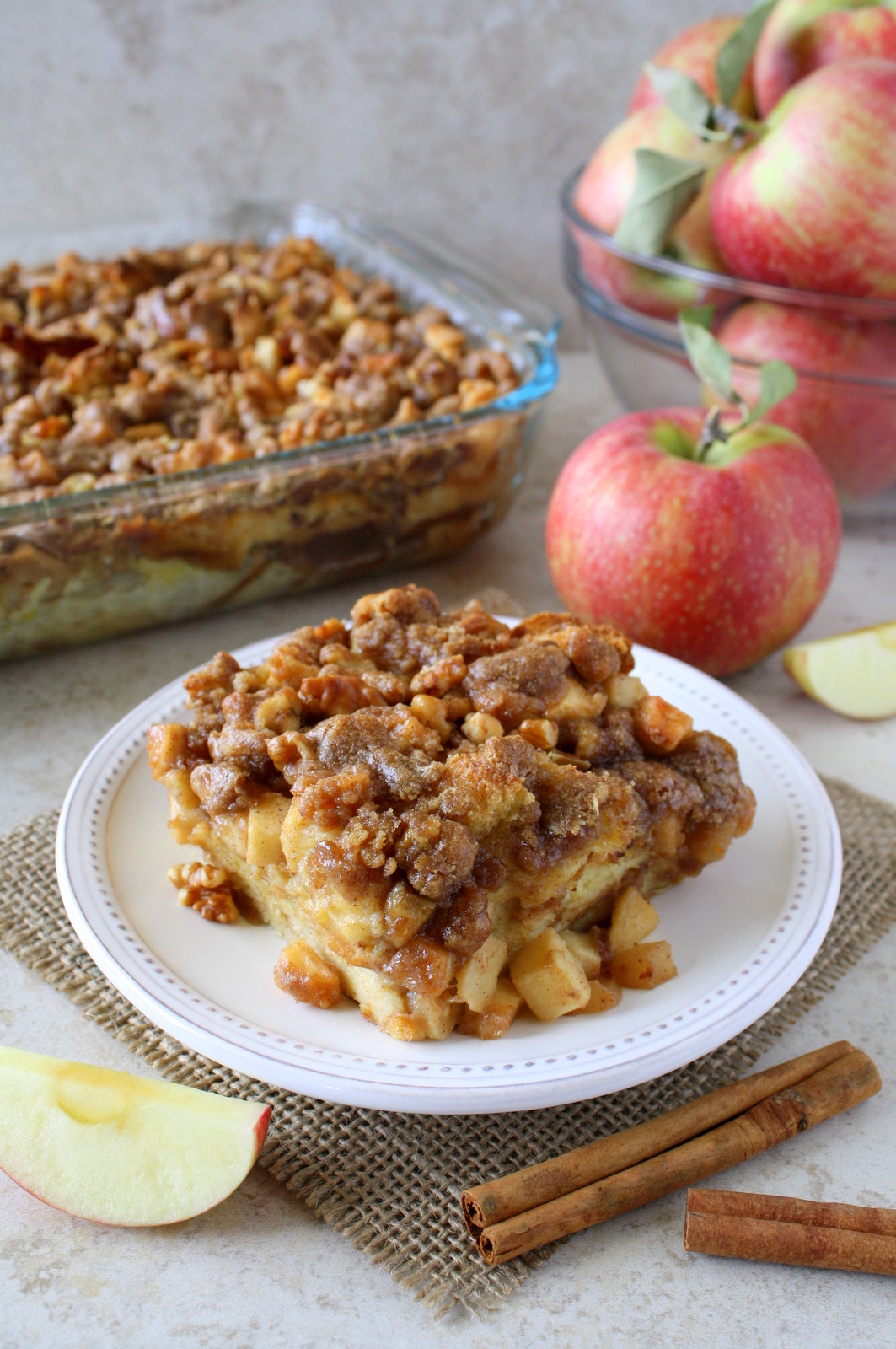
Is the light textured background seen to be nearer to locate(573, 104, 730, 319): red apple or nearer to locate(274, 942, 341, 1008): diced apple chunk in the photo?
locate(573, 104, 730, 319): red apple

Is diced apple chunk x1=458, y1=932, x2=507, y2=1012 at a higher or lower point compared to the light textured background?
lower

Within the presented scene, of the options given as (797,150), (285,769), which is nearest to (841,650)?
(797,150)

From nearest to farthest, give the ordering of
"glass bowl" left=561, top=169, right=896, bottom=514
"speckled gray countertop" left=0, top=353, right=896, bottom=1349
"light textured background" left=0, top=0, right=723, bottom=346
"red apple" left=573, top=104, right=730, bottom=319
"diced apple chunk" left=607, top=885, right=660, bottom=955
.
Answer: "speckled gray countertop" left=0, top=353, right=896, bottom=1349 < "diced apple chunk" left=607, top=885, right=660, bottom=955 < "glass bowl" left=561, top=169, right=896, bottom=514 < "red apple" left=573, top=104, right=730, bottom=319 < "light textured background" left=0, top=0, right=723, bottom=346

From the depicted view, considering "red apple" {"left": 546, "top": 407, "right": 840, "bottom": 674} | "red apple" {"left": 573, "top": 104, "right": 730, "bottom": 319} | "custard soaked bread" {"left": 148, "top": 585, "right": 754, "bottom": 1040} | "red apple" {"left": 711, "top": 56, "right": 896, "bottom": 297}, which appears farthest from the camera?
"red apple" {"left": 573, "top": 104, "right": 730, "bottom": 319}

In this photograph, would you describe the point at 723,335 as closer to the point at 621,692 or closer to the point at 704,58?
the point at 704,58

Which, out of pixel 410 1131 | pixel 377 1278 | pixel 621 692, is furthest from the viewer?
pixel 621 692

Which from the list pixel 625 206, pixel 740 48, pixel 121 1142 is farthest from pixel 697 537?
pixel 121 1142

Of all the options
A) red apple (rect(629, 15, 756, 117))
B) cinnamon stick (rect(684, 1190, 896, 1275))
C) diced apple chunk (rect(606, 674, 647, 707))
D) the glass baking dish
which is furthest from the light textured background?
cinnamon stick (rect(684, 1190, 896, 1275))

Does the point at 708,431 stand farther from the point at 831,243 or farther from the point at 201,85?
the point at 201,85
